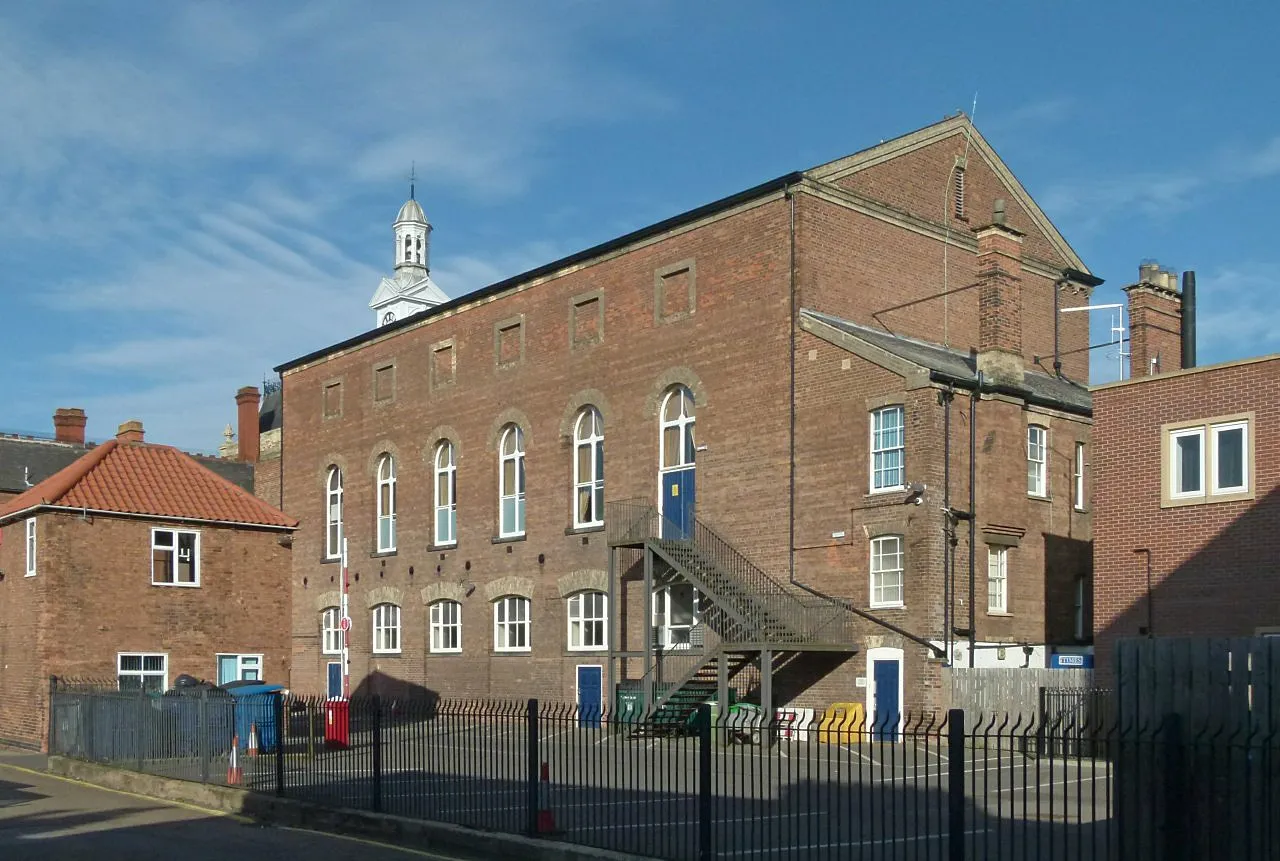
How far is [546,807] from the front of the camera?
48.1 feet

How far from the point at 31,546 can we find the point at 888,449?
19234 mm

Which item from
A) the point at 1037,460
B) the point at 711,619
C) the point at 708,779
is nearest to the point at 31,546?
the point at 711,619

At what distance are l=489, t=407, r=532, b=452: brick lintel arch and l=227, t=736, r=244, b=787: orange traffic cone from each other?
18.6 meters

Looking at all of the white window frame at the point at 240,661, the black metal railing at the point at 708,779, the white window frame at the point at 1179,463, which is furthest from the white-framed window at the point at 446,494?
the white window frame at the point at 1179,463

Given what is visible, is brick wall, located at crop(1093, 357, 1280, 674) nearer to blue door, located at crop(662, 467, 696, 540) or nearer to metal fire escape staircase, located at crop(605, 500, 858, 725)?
metal fire escape staircase, located at crop(605, 500, 858, 725)

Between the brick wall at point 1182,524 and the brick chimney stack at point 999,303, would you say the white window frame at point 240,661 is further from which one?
the brick wall at point 1182,524

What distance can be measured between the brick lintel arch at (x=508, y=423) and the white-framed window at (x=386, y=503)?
17.2 ft

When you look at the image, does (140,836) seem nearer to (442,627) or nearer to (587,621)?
(587,621)

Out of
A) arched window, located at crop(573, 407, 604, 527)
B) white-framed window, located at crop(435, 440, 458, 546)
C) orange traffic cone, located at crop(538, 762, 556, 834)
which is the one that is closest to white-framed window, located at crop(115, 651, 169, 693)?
white-framed window, located at crop(435, 440, 458, 546)

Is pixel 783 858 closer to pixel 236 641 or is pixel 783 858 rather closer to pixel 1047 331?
pixel 236 641

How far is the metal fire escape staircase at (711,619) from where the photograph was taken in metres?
28.6

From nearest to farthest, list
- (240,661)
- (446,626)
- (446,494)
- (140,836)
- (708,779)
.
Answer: (708,779)
(140,836)
(240,661)
(446,626)
(446,494)

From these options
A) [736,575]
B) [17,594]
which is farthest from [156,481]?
[736,575]

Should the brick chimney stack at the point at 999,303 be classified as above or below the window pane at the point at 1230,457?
above
